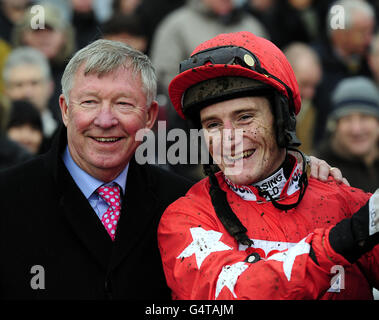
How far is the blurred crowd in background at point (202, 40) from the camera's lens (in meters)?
6.73

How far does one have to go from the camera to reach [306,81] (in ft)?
26.3

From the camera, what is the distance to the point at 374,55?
807cm

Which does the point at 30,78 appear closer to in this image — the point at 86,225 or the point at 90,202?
the point at 90,202

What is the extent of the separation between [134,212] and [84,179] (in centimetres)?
32

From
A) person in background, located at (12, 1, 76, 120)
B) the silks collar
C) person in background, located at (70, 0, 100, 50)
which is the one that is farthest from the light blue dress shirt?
person in background, located at (70, 0, 100, 50)

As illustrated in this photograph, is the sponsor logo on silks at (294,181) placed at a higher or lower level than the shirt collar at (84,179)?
lower

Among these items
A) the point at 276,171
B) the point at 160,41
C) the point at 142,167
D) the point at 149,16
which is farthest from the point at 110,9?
the point at 276,171

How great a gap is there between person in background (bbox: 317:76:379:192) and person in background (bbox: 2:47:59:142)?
268 centimetres

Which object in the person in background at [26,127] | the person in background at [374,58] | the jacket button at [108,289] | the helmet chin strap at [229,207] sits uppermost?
the person in background at [374,58]

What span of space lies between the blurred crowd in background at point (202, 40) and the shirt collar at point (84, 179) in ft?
6.97

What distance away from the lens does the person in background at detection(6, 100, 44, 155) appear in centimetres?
672
